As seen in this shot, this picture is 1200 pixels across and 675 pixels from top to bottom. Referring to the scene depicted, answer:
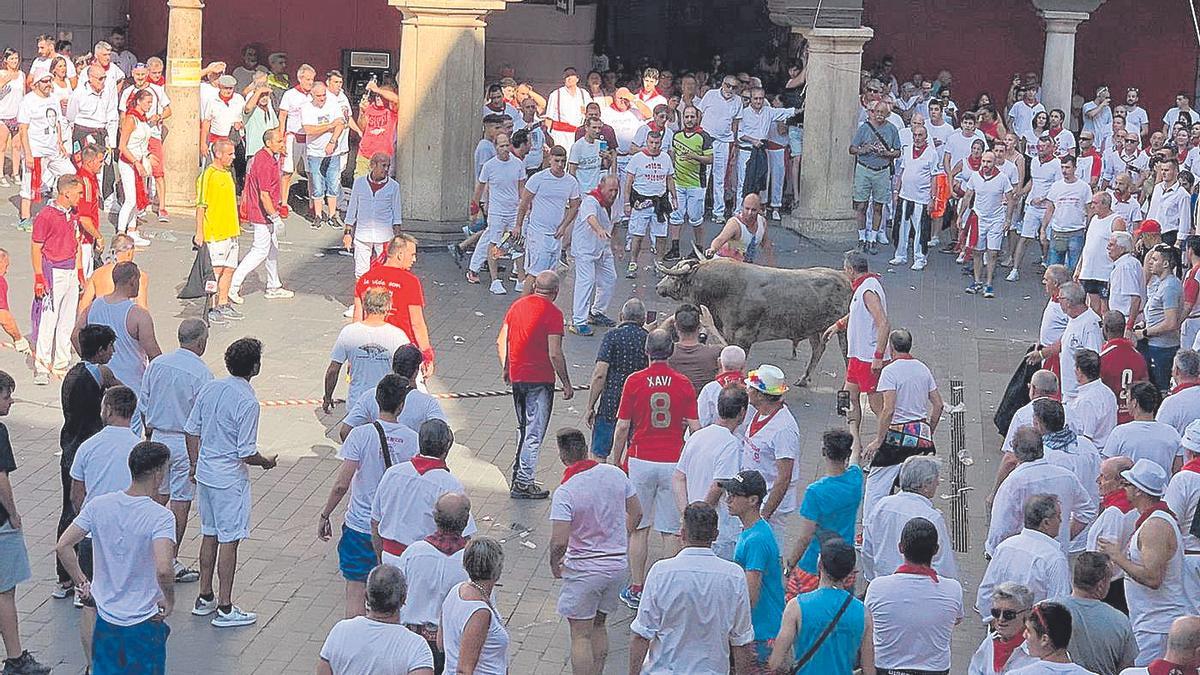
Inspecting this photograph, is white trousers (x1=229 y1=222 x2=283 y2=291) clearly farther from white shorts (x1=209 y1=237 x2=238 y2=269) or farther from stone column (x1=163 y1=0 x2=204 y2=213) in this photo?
stone column (x1=163 y1=0 x2=204 y2=213)

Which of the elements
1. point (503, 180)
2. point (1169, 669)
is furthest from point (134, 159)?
point (1169, 669)

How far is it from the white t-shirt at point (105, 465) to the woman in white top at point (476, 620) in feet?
7.06

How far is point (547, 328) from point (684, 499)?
2611 mm

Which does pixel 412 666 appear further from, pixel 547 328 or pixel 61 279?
pixel 61 279

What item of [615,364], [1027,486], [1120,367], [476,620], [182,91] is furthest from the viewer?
[182,91]

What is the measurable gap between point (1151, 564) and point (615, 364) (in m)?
4.03

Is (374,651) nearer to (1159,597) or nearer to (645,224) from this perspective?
(1159,597)

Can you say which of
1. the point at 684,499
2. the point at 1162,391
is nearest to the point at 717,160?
the point at 1162,391

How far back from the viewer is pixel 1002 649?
7.07m

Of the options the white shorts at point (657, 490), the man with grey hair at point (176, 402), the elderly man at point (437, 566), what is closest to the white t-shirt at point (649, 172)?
the white shorts at point (657, 490)

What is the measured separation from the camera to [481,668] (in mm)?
7055

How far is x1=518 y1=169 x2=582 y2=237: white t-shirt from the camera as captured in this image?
53.4 feet

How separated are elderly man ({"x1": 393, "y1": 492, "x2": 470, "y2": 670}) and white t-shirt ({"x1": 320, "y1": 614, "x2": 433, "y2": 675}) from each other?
37.3 inches

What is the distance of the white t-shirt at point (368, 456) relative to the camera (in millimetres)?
8844
